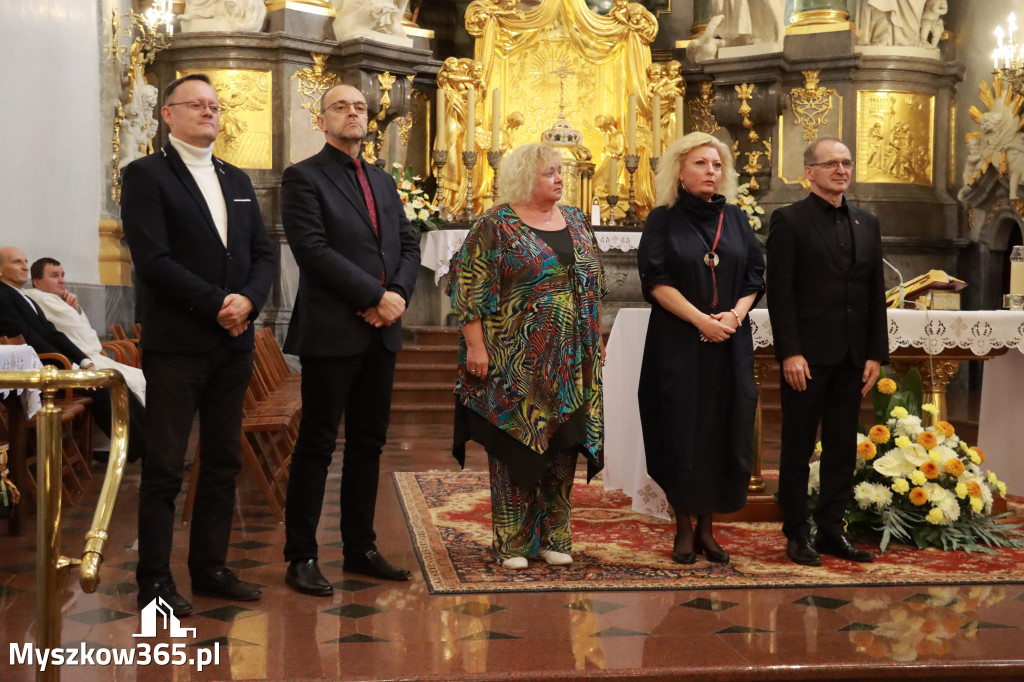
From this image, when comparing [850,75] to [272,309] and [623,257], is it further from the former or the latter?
[272,309]

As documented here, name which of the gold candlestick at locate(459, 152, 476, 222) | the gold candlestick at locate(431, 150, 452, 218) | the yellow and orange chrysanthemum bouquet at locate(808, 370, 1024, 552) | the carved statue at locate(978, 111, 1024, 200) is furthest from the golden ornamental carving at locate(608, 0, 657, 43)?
the yellow and orange chrysanthemum bouquet at locate(808, 370, 1024, 552)

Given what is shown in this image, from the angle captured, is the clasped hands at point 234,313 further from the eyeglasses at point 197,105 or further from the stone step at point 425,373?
the stone step at point 425,373

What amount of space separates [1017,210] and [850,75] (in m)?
2.23

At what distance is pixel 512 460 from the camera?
4254mm

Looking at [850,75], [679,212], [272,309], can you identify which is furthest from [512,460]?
[850,75]

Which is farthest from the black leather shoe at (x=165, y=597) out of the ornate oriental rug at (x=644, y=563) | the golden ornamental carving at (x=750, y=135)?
the golden ornamental carving at (x=750, y=135)

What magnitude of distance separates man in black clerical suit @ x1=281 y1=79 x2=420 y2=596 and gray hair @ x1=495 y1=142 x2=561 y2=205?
0.43 meters

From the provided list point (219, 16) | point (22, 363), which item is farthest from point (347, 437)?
point (219, 16)

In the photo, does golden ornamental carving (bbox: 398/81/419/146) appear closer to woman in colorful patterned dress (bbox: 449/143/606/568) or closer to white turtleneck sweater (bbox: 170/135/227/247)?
woman in colorful patterned dress (bbox: 449/143/606/568)

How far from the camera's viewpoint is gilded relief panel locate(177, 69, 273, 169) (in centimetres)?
1113

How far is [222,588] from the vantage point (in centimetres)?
387

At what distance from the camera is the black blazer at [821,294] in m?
4.44

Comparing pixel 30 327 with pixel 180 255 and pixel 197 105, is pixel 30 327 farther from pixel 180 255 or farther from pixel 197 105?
pixel 197 105

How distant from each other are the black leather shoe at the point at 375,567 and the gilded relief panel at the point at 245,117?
755 centimetres
